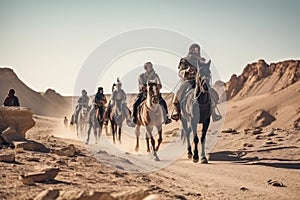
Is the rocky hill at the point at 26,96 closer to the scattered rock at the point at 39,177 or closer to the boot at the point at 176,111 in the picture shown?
the boot at the point at 176,111

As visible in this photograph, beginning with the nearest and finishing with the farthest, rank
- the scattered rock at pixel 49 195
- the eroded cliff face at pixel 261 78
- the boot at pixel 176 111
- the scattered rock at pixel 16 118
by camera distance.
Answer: the scattered rock at pixel 49 195
the boot at pixel 176 111
the scattered rock at pixel 16 118
the eroded cliff face at pixel 261 78

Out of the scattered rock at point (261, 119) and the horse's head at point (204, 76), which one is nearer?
the horse's head at point (204, 76)

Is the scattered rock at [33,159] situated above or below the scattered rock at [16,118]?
below

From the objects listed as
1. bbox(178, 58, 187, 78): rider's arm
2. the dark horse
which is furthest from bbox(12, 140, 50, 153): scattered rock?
bbox(178, 58, 187, 78): rider's arm

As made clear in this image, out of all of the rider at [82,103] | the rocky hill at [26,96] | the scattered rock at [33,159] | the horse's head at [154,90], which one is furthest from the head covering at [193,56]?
the rocky hill at [26,96]

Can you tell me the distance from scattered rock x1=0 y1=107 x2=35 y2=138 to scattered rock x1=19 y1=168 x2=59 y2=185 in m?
7.56

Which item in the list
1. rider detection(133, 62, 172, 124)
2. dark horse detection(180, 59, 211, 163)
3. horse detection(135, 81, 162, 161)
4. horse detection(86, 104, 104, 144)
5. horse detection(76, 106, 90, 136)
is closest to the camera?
dark horse detection(180, 59, 211, 163)

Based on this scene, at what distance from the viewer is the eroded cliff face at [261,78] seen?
8425 centimetres

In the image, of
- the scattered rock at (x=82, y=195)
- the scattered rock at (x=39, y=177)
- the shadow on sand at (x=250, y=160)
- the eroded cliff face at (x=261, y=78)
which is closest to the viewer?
the scattered rock at (x=82, y=195)

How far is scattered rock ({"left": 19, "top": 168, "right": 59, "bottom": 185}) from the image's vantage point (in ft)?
22.6

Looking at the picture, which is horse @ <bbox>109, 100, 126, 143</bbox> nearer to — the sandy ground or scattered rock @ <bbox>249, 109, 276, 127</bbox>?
the sandy ground

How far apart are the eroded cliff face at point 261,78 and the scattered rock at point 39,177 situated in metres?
76.8

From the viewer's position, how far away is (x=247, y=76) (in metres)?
101

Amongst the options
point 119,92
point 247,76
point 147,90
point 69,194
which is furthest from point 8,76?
point 69,194
